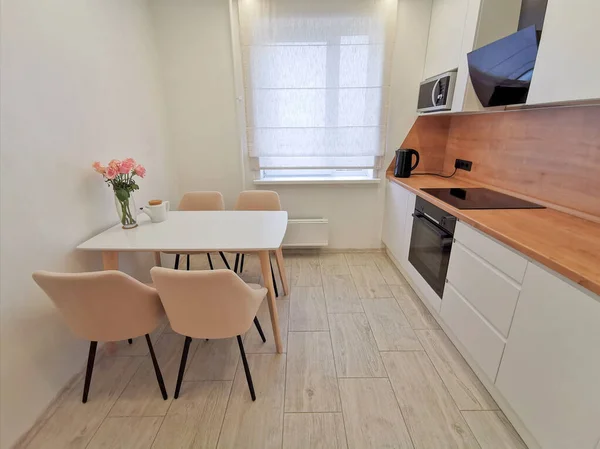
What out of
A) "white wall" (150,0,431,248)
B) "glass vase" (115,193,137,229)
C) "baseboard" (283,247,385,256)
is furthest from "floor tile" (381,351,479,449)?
"glass vase" (115,193,137,229)

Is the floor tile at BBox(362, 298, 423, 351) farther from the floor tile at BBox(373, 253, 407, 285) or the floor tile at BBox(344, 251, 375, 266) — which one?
the floor tile at BBox(344, 251, 375, 266)

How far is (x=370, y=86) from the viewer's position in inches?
106

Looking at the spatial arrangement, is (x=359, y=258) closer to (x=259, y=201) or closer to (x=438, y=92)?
(x=259, y=201)

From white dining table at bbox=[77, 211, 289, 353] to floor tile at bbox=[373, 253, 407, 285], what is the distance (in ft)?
4.20

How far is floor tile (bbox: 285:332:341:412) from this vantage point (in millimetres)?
1508

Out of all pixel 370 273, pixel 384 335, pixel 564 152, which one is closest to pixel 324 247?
pixel 370 273

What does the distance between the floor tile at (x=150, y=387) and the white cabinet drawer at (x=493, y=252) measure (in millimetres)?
1813

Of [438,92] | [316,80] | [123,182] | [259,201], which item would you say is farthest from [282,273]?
[438,92]

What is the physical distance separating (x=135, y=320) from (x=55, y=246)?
2.05ft

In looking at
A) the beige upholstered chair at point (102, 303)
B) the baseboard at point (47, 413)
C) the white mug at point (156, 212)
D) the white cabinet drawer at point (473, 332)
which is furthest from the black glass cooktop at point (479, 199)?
the baseboard at point (47, 413)

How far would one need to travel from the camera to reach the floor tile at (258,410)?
133 cm

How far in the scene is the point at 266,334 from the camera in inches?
79.9

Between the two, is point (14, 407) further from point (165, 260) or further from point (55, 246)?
point (165, 260)

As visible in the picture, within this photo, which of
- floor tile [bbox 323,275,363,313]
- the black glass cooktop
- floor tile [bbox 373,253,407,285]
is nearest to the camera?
the black glass cooktop
